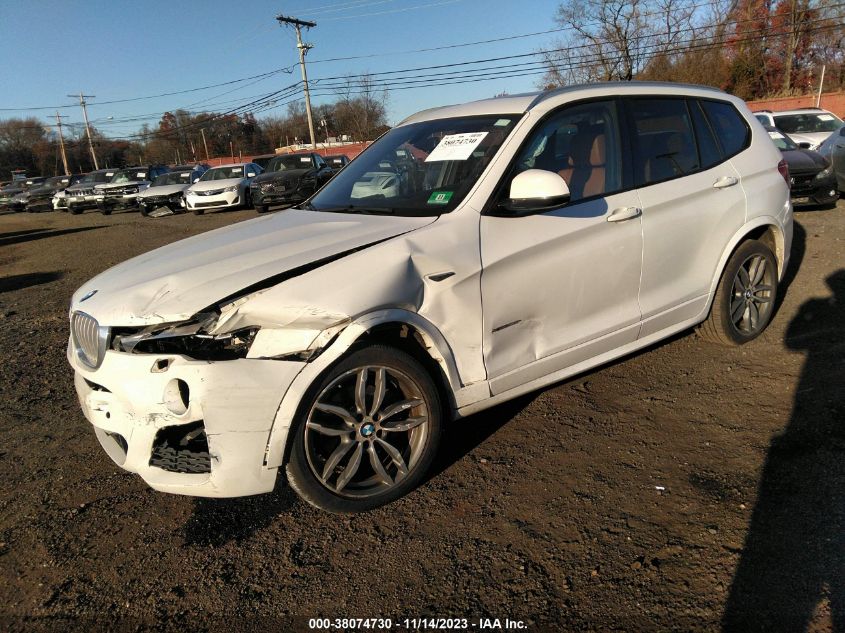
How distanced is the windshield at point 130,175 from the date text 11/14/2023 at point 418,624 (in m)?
26.5

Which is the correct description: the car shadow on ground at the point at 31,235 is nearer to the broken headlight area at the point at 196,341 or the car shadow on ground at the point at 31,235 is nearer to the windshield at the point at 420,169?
the windshield at the point at 420,169

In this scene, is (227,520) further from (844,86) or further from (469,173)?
(844,86)

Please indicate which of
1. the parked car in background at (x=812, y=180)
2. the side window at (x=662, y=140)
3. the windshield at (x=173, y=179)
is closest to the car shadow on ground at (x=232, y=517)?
the side window at (x=662, y=140)

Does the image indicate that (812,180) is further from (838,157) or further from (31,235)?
(31,235)

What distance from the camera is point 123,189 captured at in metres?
24.5

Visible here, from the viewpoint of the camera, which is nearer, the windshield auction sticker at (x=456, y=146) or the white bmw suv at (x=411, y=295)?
the white bmw suv at (x=411, y=295)

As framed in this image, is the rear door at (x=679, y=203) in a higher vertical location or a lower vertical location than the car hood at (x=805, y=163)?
higher

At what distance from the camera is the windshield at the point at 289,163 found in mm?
18312

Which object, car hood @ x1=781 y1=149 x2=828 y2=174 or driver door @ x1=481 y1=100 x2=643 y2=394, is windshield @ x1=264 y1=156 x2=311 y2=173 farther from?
driver door @ x1=481 y1=100 x2=643 y2=394

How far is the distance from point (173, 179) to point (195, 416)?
2267 centimetres

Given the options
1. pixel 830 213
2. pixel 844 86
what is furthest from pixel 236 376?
pixel 844 86

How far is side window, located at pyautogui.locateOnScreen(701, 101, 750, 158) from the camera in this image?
4281 millimetres

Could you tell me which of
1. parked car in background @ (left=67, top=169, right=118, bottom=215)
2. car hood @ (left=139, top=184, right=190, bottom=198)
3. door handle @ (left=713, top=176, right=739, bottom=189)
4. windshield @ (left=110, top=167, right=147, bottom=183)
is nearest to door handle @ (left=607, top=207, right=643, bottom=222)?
door handle @ (left=713, top=176, right=739, bottom=189)

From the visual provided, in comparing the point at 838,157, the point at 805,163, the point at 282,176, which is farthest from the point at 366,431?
the point at 282,176
